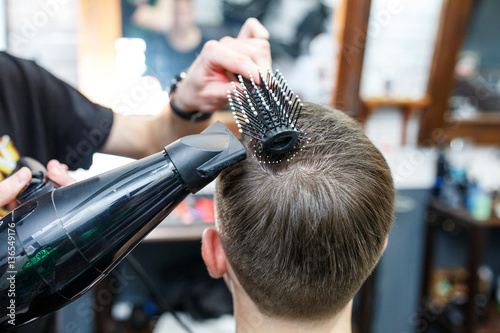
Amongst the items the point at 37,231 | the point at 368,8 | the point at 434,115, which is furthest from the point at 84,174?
the point at 434,115

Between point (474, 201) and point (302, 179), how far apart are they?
6.73 feet

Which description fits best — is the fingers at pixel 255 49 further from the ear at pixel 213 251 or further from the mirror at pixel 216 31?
the mirror at pixel 216 31

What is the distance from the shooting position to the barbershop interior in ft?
6.30

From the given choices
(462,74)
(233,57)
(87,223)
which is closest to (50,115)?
(233,57)

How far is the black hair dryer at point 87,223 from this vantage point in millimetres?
500

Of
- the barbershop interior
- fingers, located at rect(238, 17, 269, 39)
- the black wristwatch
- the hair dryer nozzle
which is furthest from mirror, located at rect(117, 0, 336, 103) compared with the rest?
the hair dryer nozzle

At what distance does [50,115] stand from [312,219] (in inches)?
36.3

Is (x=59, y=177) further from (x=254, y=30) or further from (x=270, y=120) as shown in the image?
(x=254, y=30)

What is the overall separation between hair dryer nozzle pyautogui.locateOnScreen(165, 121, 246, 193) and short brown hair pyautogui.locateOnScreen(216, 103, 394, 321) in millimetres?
156

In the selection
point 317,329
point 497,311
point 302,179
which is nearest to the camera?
point 302,179

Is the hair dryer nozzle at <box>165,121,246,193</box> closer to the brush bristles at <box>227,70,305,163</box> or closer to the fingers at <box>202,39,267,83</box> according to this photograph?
the brush bristles at <box>227,70,305,163</box>

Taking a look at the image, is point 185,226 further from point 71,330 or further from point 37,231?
point 37,231

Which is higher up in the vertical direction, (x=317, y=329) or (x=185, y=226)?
(x=317, y=329)

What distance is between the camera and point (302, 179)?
65 cm
